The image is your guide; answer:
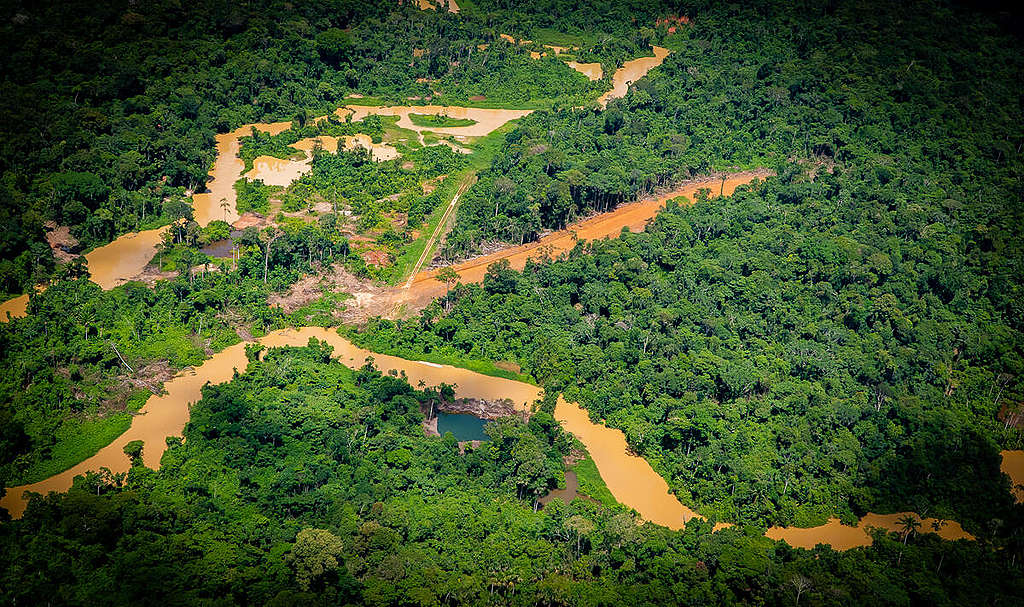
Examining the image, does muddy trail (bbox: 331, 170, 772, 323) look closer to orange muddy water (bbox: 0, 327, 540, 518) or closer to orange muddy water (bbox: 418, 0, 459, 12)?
orange muddy water (bbox: 0, 327, 540, 518)

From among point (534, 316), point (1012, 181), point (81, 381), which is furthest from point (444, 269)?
point (1012, 181)

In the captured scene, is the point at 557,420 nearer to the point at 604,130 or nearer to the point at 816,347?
the point at 816,347

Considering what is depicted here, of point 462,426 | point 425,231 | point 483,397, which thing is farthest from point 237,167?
point 462,426

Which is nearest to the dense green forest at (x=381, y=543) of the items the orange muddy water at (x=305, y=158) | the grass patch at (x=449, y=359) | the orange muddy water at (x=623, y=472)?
the orange muddy water at (x=623, y=472)

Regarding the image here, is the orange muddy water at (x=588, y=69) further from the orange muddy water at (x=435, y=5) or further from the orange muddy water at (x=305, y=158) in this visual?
the orange muddy water at (x=305, y=158)

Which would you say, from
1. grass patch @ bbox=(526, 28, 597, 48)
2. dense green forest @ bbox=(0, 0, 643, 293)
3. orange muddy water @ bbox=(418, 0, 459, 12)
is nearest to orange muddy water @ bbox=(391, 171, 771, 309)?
dense green forest @ bbox=(0, 0, 643, 293)

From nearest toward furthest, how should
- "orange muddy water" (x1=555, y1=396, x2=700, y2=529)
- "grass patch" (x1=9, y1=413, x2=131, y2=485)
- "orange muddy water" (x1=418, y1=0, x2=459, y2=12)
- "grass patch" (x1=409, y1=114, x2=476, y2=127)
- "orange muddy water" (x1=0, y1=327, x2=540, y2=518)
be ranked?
"grass patch" (x1=9, y1=413, x2=131, y2=485)
"orange muddy water" (x1=0, y1=327, x2=540, y2=518)
"orange muddy water" (x1=555, y1=396, x2=700, y2=529)
"grass patch" (x1=409, y1=114, x2=476, y2=127)
"orange muddy water" (x1=418, y1=0, x2=459, y2=12)
